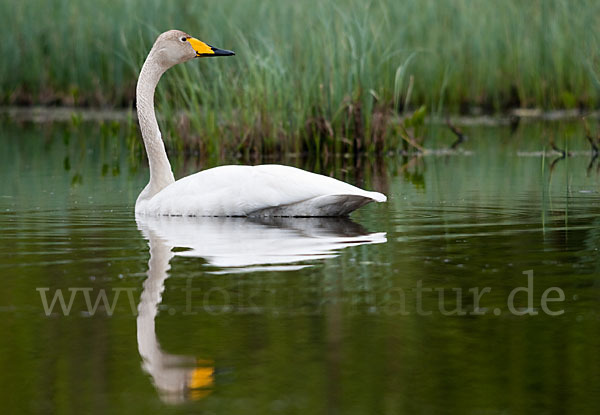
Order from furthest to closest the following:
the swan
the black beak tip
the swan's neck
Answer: the black beak tip → the swan's neck → the swan

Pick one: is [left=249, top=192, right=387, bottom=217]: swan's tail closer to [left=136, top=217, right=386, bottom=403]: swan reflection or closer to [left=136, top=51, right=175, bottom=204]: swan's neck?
[left=136, top=217, right=386, bottom=403]: swan reflection

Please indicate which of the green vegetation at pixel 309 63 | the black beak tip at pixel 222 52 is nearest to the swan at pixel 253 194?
the black beak tip at pixel 222 52

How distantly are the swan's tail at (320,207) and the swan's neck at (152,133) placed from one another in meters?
1.15

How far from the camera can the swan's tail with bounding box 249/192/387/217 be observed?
8719 millimetres

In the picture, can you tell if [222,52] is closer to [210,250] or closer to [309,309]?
[210,250]

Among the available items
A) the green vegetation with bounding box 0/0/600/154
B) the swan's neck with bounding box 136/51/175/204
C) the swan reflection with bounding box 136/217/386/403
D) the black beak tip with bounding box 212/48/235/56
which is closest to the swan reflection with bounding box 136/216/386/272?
the swan reflection with bounding box 136/217/386/403

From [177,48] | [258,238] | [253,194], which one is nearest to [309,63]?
[177,48]

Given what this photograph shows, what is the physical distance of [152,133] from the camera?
1056cm

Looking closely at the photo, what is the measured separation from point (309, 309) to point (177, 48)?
561cm

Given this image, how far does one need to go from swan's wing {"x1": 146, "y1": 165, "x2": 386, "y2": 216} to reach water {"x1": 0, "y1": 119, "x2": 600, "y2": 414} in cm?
15

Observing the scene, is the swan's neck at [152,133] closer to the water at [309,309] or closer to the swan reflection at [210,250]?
the water at [309,309]

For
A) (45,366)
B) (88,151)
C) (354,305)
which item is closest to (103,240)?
(354,305)

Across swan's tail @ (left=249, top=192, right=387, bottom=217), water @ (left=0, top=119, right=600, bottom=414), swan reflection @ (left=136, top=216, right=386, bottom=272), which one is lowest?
water @ (left=0, top=119, right=600, bottom=414)

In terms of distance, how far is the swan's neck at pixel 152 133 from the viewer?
33.0 ft
